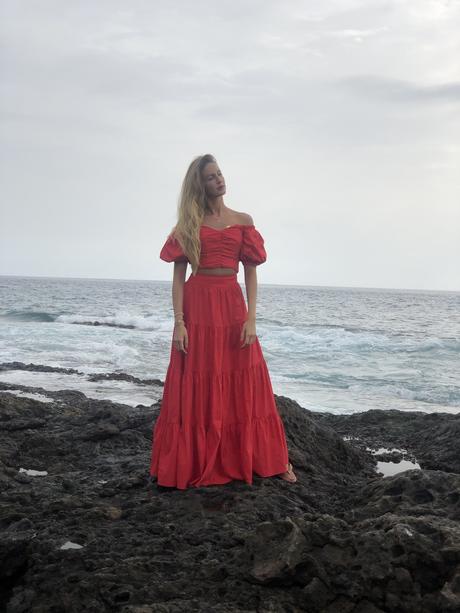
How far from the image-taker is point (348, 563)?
8.07ft

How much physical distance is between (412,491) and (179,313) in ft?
5.99

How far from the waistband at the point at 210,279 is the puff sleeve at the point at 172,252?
0.14 meters

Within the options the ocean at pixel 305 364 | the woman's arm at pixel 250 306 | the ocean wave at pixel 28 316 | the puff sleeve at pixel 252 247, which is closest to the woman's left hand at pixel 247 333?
the woman's arm at pixel 250 306

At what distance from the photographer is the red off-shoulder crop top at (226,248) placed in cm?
402

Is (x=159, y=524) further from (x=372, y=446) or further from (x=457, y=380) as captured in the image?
(x=457, y=380)

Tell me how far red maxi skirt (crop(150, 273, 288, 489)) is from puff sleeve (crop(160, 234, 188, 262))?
0.58 ft

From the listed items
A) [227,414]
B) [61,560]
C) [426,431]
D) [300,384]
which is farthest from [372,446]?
[300,384]

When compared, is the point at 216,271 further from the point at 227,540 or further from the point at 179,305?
the point at 227,540

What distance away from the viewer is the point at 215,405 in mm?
3920

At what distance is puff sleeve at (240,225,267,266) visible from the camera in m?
4.10

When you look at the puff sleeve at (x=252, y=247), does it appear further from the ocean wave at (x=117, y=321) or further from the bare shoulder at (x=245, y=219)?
the ocean wave at (x=117, y=321)

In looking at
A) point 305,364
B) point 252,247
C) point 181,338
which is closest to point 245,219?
point 252,247

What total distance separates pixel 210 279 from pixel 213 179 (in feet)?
2.21

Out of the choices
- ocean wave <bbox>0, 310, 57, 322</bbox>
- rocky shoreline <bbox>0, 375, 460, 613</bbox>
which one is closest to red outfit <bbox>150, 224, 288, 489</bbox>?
rocky shoreline <bbox>0, 375, 460, 613</bbox>
